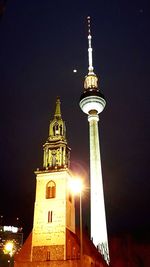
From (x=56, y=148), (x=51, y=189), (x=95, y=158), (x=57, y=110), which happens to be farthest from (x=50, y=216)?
(x=95, y=158)

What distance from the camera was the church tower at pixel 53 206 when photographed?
159ft

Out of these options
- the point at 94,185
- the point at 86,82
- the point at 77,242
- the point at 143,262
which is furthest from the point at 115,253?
the point at 86,82

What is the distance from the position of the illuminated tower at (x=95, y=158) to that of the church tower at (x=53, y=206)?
34.4m

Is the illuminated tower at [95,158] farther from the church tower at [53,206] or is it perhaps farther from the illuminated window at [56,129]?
the illuminated window at [56,129]

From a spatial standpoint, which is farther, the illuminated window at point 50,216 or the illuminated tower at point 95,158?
the illuminated tower at point 95,158

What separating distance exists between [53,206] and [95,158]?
4619 cm

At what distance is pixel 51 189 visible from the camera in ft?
171

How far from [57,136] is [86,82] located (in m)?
53.0

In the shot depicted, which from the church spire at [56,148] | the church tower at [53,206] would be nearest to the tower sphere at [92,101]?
the church spire at [56,148]

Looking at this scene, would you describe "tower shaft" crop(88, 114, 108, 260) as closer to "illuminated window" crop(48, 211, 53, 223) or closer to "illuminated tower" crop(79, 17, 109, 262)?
"illuminated tower" crop(79, 17, 109, 262)

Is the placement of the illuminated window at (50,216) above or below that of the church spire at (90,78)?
below

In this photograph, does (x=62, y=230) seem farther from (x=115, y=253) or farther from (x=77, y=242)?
(x=115, y=253)

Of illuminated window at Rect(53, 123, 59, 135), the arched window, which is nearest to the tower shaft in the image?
the arched window

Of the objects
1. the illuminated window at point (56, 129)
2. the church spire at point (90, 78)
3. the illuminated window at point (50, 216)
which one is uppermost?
the church spire at point (90, 78)
